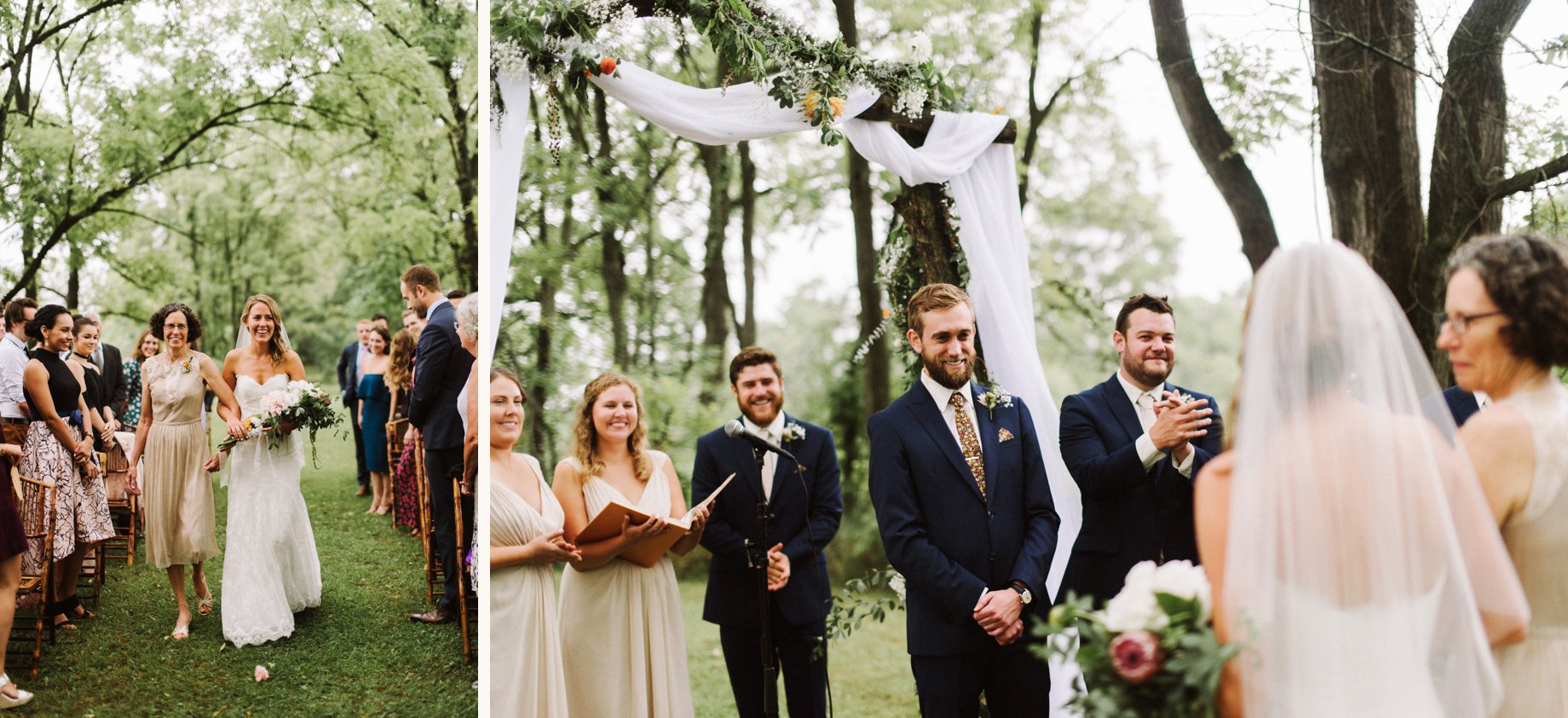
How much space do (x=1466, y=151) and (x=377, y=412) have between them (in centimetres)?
480

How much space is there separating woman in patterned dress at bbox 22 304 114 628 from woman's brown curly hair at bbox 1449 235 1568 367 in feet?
14.3

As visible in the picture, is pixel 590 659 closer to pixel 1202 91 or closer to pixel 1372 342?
pixel 1372 342

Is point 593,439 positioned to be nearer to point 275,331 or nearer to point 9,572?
point 275,331

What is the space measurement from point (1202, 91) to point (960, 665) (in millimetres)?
3852

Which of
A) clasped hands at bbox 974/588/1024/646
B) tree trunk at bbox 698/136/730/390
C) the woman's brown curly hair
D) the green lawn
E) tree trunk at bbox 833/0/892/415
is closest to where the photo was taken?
the woman's brown curly hair

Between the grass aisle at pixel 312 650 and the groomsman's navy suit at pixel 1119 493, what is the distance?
7.73 feet

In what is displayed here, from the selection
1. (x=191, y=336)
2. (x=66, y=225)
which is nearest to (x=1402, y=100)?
(x=191, y=336)

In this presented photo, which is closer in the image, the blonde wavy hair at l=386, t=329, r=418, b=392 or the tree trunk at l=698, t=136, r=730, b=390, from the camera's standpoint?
the blonde wavy hair at l=386, t=329, r=418, b=392

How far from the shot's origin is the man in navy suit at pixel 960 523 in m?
3.14

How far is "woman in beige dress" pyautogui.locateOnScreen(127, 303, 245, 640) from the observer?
3768 mm

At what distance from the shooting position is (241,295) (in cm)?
389

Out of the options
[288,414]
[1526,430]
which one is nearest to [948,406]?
[1526,430]

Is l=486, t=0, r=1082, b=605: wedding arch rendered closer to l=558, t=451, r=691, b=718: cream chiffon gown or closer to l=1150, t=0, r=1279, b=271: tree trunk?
l=558, t=451, r=691, b=718: cream chiffon gown

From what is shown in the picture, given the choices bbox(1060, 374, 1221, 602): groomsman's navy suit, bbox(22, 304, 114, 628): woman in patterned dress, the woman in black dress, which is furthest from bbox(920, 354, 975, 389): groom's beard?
the woman in black dress
